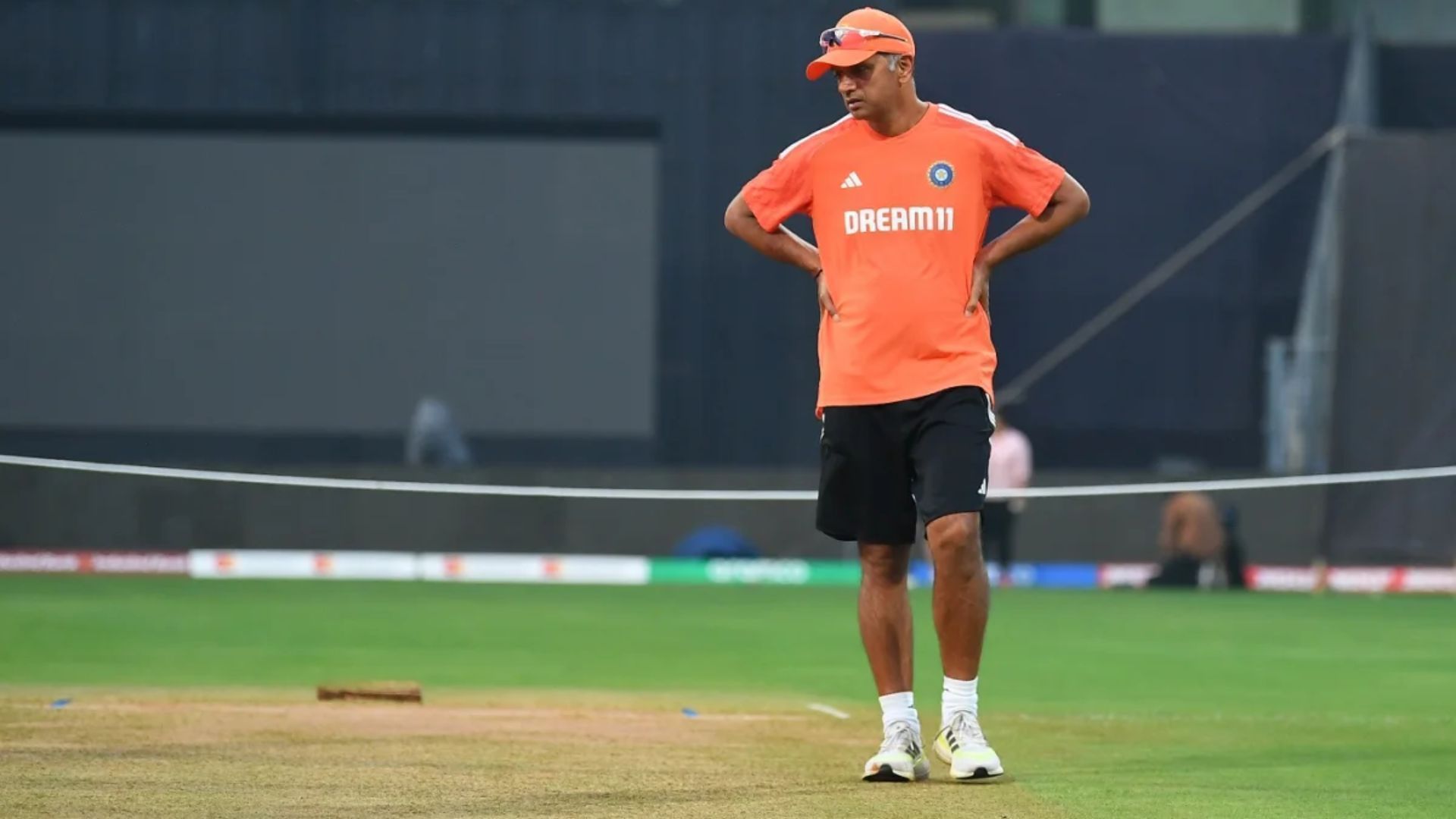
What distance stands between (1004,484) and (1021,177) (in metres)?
12.6

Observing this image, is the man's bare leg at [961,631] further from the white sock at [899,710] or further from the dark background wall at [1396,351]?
the dark background wall at [1396,351]

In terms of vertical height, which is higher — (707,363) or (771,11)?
(771,11)

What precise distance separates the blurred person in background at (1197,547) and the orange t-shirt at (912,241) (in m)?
12.9

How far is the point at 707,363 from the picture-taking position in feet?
73.3

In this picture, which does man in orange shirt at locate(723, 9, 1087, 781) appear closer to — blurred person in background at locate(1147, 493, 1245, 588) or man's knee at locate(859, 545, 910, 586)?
man's knee at locate(859, 545, 910, 586)

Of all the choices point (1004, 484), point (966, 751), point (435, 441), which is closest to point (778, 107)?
point (435, 441)

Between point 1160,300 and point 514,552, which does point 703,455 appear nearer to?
point 514,552

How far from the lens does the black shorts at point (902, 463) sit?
6480 millimetres

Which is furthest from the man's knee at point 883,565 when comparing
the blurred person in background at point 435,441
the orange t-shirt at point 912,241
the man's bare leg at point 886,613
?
the blurred person in background at point 435,441

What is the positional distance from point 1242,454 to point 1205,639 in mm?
8724

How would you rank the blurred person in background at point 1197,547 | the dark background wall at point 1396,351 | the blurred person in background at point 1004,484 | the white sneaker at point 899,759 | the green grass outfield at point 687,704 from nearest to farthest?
the green grass outfield at point 687,704
the white sneaker at point 899,759
the dark background wall at point 1396,351
the blurred person in background at point 1004,484
the blurred person in background at point 1197,547

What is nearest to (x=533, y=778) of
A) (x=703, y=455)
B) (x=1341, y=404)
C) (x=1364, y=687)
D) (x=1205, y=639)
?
(x=1364, y=687)

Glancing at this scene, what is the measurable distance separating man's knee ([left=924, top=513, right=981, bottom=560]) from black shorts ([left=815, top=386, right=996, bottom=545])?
22 millimetres

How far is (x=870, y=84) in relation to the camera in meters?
6.57
